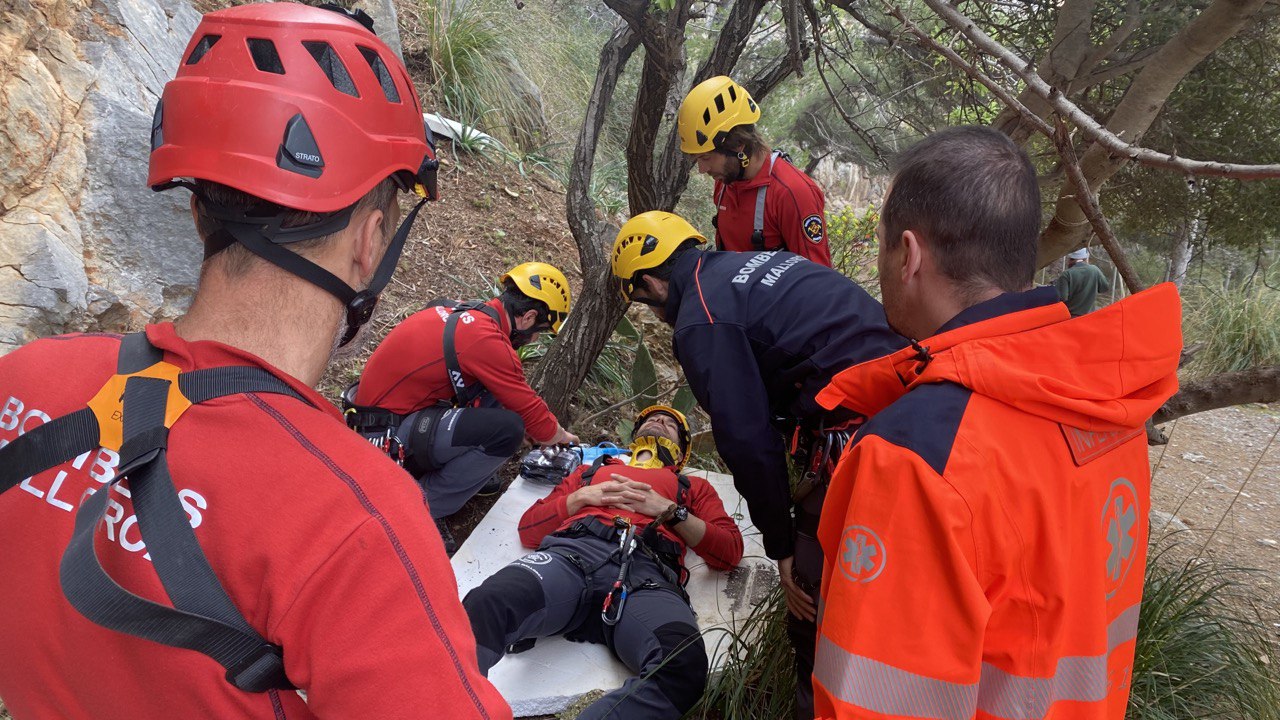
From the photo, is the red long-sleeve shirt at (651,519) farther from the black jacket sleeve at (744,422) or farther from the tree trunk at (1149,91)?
the tree trunk at (1149,91)

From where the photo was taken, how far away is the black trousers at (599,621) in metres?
2.87

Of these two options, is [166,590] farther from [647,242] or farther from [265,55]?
[647,242]

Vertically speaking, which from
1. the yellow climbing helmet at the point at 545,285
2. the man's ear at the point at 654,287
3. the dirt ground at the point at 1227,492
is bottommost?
the dirt ground at the point at 1227,492

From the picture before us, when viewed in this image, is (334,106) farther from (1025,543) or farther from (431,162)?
(1025,543)

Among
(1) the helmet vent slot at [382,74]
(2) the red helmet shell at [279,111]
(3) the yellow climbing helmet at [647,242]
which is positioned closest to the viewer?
(2) the red helmet shell at [279,111]

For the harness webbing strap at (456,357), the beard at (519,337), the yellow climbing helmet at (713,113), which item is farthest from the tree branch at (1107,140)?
the beard at (519,337)

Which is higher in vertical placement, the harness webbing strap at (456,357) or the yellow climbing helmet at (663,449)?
the harness webbing strap at (456,357)

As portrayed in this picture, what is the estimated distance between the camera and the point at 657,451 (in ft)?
14.4

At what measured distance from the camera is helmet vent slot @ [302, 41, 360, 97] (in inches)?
45.4

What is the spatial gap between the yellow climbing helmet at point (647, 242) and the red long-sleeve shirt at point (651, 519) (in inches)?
37.8

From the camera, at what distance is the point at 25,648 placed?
978 mm

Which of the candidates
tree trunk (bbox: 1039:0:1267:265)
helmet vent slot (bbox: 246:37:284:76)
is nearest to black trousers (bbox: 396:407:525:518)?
tree trunk (bbox: 1039:0:1267:265)

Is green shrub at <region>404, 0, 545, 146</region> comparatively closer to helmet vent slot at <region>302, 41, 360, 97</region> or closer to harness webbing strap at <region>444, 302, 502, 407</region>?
harness webbing strap at <region>444, 302, 502, 407</region>

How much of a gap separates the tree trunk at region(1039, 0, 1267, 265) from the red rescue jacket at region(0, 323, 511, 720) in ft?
8.65
